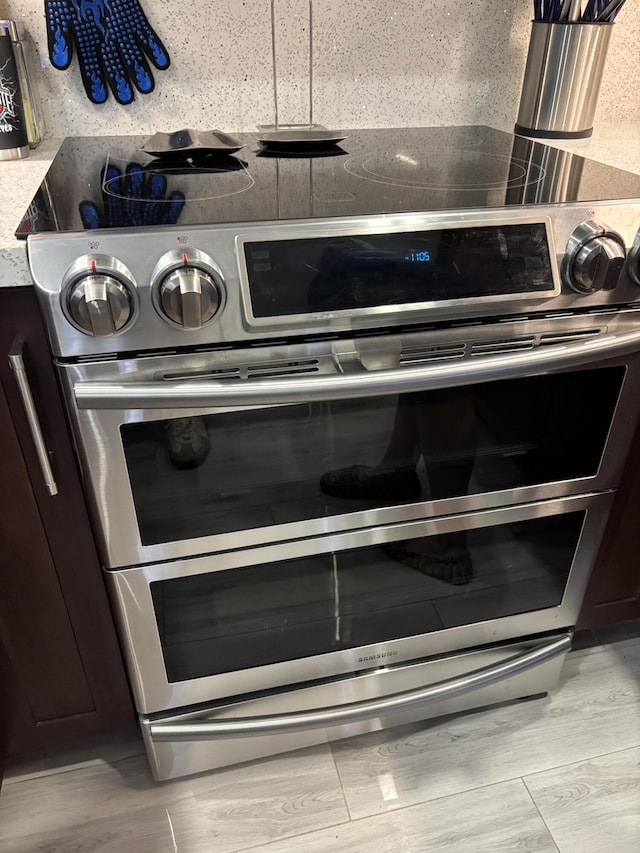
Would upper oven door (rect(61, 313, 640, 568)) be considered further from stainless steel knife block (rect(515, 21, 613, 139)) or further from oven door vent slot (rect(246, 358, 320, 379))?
stainless steel knife block (rect(515, 21, 613, 139))

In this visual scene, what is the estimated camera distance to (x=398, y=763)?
118 cm

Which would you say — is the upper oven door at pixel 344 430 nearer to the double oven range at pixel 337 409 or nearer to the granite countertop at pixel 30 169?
the double oven range at pixel 337 409

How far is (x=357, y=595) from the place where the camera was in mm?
1037

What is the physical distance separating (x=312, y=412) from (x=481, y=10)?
2.96 feet

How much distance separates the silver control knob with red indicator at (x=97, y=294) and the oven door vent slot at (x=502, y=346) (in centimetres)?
42

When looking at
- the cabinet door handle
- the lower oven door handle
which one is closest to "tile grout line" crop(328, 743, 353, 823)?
the lower oven door handle

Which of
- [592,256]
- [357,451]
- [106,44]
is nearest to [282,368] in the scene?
[357,451]

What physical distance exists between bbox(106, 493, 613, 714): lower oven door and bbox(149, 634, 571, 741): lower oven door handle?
4 cm

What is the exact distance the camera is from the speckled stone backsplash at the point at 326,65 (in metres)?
1.13

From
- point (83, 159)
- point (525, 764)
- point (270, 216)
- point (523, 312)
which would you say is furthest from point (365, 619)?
point (83, 159)

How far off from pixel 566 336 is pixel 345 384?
31 centimetres

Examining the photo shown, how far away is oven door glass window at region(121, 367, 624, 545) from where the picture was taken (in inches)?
32.1

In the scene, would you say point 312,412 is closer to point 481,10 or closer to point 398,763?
point 398,763

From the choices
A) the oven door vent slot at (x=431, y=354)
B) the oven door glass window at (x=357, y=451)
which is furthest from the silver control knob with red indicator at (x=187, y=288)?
the oven door vent slot at (x=431, y=354)
